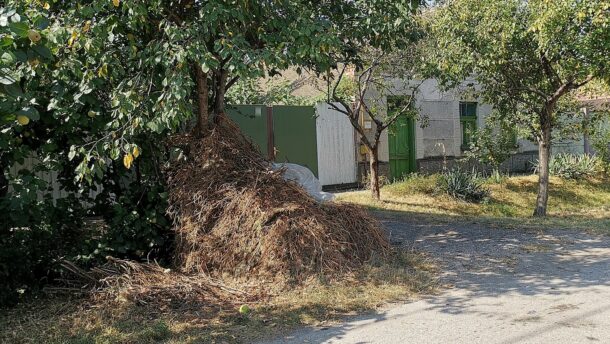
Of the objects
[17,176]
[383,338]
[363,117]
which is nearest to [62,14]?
[17,176]

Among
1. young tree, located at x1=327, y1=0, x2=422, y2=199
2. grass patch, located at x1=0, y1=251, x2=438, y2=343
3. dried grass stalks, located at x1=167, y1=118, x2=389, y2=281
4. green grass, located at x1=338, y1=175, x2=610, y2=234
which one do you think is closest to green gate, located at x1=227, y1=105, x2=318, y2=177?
young tree, located at x1=327, y1=0, x2=422, y2=199

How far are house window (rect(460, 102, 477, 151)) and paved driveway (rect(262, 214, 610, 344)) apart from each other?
1152 centimetres

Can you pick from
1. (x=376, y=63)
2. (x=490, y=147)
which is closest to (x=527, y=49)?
(x=376, y=63)

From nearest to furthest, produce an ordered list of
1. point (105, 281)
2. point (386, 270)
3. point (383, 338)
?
1. point (383, 338)
2. point (105, 281)
3. point (386, 270)

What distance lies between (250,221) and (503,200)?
1090cm

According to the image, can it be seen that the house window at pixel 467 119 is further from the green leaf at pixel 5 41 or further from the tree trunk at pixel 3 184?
the green leaf at pixel 5 41

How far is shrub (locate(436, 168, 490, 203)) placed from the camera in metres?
14.7

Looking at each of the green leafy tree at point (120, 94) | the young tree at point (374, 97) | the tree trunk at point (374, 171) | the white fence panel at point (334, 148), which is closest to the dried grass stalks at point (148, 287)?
the green leafy tree at point (120, 94)

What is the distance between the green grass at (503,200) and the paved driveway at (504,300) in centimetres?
281

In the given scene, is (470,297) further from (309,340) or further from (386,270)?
(309,340)

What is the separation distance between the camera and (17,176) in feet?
19.8

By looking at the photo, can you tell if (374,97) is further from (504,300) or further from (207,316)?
(207,316)

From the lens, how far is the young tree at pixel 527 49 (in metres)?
9.01

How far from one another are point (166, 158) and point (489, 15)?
6282 millimetres
